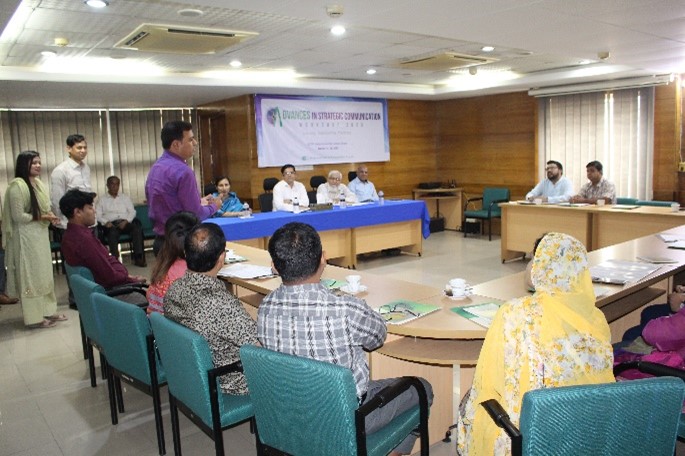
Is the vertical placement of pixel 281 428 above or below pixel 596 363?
below

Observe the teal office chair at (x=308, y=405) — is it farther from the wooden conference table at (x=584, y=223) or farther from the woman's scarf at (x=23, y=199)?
the wooden conference table at (x=584, y=223)

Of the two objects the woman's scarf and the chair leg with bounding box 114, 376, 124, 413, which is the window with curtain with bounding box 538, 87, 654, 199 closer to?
the woman's scarf

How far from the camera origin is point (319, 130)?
917 cm

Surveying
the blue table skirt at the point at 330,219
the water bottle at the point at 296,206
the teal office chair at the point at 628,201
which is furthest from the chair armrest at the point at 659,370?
the teal office chair at the point at 628,201

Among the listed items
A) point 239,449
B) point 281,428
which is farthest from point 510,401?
point 239,449

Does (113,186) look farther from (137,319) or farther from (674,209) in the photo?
(674,209)

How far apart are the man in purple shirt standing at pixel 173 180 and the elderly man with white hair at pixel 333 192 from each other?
4094 mm

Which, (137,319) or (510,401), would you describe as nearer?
(510,401)

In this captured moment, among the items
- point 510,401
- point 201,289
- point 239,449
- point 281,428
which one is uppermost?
point 201,289

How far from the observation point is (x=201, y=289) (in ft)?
7.86

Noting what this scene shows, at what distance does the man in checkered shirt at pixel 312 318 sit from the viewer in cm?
192

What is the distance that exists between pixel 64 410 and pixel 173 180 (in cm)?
155

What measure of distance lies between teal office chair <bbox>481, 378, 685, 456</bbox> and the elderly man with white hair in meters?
6.15

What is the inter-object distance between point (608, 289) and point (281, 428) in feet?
5.98
